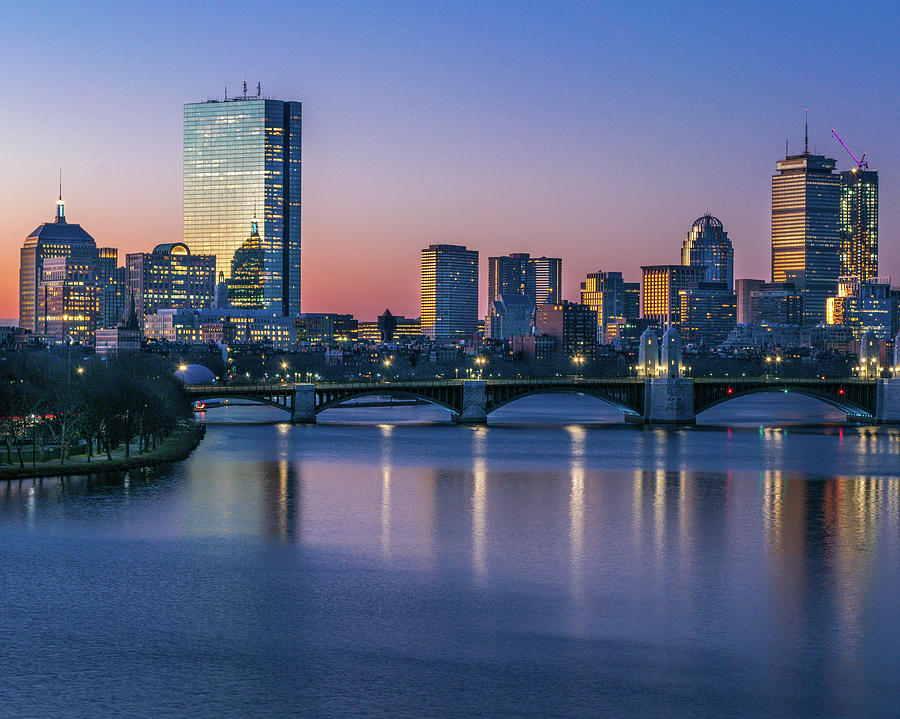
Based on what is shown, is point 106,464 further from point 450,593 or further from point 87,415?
point 450,593

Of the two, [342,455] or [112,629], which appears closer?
[112,629]

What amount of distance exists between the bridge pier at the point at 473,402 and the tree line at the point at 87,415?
33.7 m

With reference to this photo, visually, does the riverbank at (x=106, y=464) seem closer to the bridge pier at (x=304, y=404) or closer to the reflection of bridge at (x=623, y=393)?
the bridge pier at (x=304, y=404)

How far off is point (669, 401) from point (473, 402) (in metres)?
20.7

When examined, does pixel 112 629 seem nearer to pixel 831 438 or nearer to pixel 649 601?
pixel 649 601

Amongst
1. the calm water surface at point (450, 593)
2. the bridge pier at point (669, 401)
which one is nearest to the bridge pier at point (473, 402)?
the bridge pier at point (669, 401)

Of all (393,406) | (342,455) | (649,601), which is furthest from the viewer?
(393,406)

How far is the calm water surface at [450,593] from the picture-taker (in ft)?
104

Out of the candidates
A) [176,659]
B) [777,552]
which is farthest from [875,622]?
[176,659]

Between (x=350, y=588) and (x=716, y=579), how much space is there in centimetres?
1326

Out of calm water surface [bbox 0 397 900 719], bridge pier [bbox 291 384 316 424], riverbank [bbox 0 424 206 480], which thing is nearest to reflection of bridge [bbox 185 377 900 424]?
bridge pier [bbox 291 384 316 424]

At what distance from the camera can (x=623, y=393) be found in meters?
138

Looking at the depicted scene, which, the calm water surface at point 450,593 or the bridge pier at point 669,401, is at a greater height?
the bridge pier at point 669,401

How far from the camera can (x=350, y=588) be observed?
43500mm
